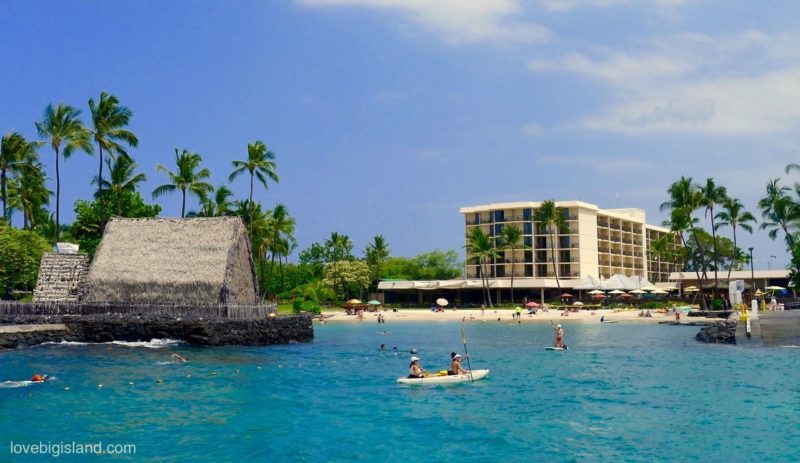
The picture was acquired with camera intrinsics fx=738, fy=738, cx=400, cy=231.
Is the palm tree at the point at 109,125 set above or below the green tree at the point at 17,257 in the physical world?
above

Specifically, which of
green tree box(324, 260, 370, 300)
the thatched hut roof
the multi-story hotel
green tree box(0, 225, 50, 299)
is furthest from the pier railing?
the multi-story hotel

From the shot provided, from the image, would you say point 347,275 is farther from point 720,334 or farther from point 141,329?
point 720,334

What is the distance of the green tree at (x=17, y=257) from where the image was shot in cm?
4889

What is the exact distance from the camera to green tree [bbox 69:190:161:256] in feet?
204

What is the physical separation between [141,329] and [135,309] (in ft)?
5.71

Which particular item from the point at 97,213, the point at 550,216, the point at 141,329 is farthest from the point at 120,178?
the point at 550,216

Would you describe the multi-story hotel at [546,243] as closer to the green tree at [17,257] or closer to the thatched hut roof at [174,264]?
the green tree at [17,257]

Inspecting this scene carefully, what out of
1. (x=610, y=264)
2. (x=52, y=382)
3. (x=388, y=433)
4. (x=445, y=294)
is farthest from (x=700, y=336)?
(x=610, y=264)

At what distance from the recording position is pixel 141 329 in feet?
125

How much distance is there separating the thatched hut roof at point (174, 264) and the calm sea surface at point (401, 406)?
15.8 ft

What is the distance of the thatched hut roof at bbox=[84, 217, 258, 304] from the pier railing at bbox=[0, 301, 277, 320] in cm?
91

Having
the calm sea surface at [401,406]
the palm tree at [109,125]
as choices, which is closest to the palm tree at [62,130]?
the palm tree at [109,125]

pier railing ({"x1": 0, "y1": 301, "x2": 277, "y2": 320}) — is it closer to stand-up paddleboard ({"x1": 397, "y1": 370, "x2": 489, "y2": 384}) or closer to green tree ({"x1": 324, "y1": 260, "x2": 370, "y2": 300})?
stand-up paddleboard ({"x1": 397, "y1": 370, "x2": 489, "y2": 384})

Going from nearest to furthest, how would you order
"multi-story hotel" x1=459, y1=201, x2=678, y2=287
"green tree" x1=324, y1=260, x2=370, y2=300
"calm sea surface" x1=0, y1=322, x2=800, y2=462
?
"calm sea surface" x1=0, y1=322, x2=800, y2=462 → "green tree" x1=324, y1=260, x2=370, y2=300 → "multi-story hotel" x1=459, y1=201, x2=678, y2=287
